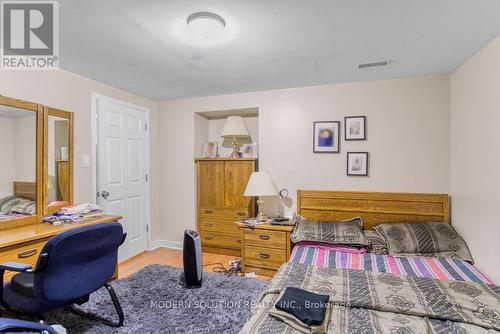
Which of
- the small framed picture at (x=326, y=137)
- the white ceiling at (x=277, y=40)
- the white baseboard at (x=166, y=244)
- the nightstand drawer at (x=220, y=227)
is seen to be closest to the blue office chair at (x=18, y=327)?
the white ceiling at (x=277, y=40)

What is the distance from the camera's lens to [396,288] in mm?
1738

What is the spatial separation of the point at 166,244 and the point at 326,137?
292 cm

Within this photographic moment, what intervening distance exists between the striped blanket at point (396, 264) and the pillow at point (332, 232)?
13cm

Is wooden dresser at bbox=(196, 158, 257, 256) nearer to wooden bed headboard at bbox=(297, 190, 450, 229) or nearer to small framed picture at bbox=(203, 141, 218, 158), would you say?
small framed picture at bbox=(203, 141, 218, 158)

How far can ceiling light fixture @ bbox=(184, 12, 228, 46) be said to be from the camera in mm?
1741

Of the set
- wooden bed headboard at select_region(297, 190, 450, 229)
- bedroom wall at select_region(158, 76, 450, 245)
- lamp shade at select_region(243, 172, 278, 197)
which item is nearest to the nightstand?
lamp shade at select_region(243, 172, 278, 197)

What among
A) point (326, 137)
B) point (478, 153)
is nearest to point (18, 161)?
point (326, 137)

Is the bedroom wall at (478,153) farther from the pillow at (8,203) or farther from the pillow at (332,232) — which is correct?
the pillow at (8,203)

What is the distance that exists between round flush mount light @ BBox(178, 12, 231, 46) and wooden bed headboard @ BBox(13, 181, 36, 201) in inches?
77.3

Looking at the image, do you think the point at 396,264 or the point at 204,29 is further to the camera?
the point at 396,264

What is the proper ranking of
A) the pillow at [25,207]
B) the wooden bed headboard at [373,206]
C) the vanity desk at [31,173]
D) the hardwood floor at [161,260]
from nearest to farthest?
the vanity desk at [31,173]
the pillow at [25,207]
the wooden bed headboard at [373,206]
the hardwood floor at [161,260]

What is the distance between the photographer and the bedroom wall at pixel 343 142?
2.96m

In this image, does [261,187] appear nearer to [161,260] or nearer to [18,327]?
[161,260]

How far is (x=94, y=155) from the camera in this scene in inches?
124
